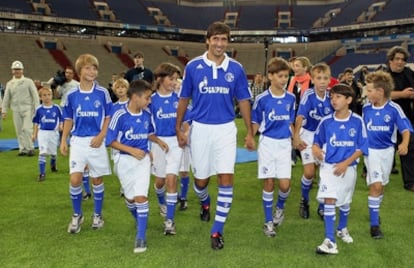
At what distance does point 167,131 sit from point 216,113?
3.25 ft

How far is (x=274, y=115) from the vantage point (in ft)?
16.2

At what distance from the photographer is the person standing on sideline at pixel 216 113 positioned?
4539 millimetres

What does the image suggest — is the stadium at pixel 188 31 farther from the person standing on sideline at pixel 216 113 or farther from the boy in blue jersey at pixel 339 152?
the boy in blue jersey at pixel 339 152

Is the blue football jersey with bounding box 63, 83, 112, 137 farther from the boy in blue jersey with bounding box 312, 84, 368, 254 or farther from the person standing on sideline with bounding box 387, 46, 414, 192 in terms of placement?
the person standing on sideline with bounding box 387, 46, 414, 192

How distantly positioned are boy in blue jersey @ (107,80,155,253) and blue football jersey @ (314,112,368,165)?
2.05 meters

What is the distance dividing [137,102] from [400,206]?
14.1ft

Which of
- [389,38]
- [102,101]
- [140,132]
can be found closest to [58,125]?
[102,101]

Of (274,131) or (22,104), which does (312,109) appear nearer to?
(274,131)

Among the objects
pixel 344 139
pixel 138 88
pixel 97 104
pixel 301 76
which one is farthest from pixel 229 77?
pixel 301 76

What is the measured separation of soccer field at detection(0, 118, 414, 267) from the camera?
423 cm

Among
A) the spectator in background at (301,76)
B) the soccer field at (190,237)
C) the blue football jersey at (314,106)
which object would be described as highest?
the spectator in background at (301,76)

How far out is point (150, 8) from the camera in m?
52.2

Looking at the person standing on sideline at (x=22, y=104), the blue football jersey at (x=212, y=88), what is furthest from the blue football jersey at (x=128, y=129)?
the person standing on sideline at (x=22, y=104)

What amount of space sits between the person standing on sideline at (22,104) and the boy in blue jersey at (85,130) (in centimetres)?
628
